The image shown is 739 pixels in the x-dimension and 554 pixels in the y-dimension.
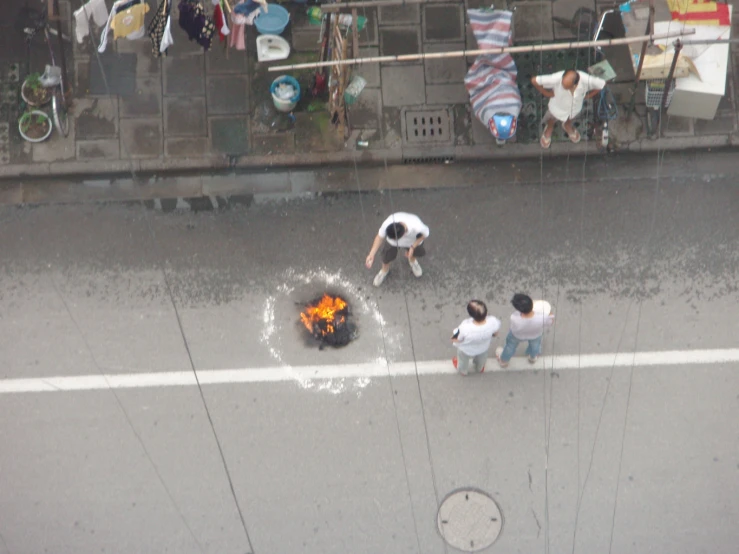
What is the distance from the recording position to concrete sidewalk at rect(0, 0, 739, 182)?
930 cm

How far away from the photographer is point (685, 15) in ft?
29.3

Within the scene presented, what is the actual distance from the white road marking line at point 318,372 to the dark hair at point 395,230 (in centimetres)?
154

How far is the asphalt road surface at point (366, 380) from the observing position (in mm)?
8094

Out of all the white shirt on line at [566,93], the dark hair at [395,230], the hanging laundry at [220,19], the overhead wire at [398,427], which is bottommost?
the overhead wire at [398,427]

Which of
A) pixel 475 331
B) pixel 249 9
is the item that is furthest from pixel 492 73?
pixel 475 331

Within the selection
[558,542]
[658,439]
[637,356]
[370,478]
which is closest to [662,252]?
[637,356]

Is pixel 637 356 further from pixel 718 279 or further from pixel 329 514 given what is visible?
pixel 329 514

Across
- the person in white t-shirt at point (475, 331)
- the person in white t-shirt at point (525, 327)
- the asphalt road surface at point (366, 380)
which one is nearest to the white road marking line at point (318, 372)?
the asphalt road surface at point (366, 380)

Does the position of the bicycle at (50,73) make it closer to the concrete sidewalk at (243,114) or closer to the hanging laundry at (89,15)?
the concrete sidewalk at (243,114)

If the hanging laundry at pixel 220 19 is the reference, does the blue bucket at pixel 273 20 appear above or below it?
below

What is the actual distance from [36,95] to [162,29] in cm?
212

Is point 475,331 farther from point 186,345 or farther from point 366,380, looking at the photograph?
point 186,345

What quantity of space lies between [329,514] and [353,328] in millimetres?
2049

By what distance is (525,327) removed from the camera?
25.3 ft
